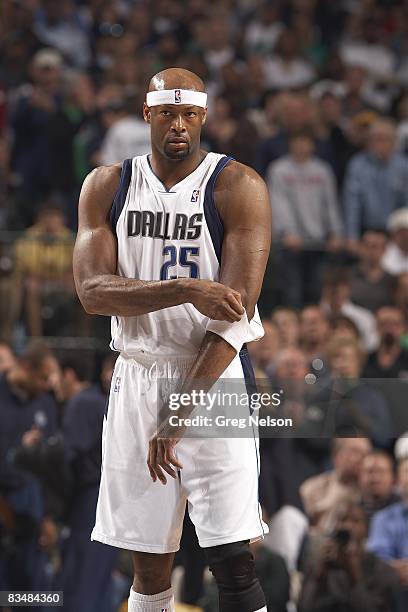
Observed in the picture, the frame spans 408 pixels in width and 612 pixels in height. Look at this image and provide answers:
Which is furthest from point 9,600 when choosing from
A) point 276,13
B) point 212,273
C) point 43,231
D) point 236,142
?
point 276,13

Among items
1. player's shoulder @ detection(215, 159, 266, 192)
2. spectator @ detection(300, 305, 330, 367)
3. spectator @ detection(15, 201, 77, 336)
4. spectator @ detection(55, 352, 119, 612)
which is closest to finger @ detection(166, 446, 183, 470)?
player's shoulder @ detection(215, 159, 266, 192)

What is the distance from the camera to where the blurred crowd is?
6.72m

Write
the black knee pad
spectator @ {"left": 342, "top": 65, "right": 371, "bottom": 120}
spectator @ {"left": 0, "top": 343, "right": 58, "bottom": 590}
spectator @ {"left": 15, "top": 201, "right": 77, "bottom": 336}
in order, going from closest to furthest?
the black knee pad < spectator @ {"left": 0, "top": 343, "right": 58, "bottom": 590} < spectator @ {"left": 15, "top": 201, "right": 77, "bottom": 336} < spectator @ {"left": 342, "top": 65, "right": 371, "bottom": 120}

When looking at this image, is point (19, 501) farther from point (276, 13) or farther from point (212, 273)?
point (276, 13)

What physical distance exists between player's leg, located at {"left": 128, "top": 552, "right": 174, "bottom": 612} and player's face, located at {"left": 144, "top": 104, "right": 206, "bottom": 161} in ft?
5.18

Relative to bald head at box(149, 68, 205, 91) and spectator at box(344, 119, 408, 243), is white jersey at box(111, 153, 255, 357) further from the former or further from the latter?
spectator at box(344, 119, 408, 243)

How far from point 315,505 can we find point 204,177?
2.90m

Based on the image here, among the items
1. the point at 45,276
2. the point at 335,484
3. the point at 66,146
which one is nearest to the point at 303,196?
the point at 66,146

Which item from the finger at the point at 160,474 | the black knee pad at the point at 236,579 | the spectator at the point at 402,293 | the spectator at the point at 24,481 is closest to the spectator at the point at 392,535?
the spectator at the point at 24,481

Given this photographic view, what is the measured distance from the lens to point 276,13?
14055mm

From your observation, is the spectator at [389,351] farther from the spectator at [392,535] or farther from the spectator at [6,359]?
the spectator at [6,359]

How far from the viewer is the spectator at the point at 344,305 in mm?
9719

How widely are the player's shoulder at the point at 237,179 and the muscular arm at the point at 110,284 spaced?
1.45 feet

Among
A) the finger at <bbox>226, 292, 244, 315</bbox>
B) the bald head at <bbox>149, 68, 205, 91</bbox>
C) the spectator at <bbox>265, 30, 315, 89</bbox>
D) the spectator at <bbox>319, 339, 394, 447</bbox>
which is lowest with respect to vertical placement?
the spectator at <bbox>319, 339, 394, 447</bbox>
